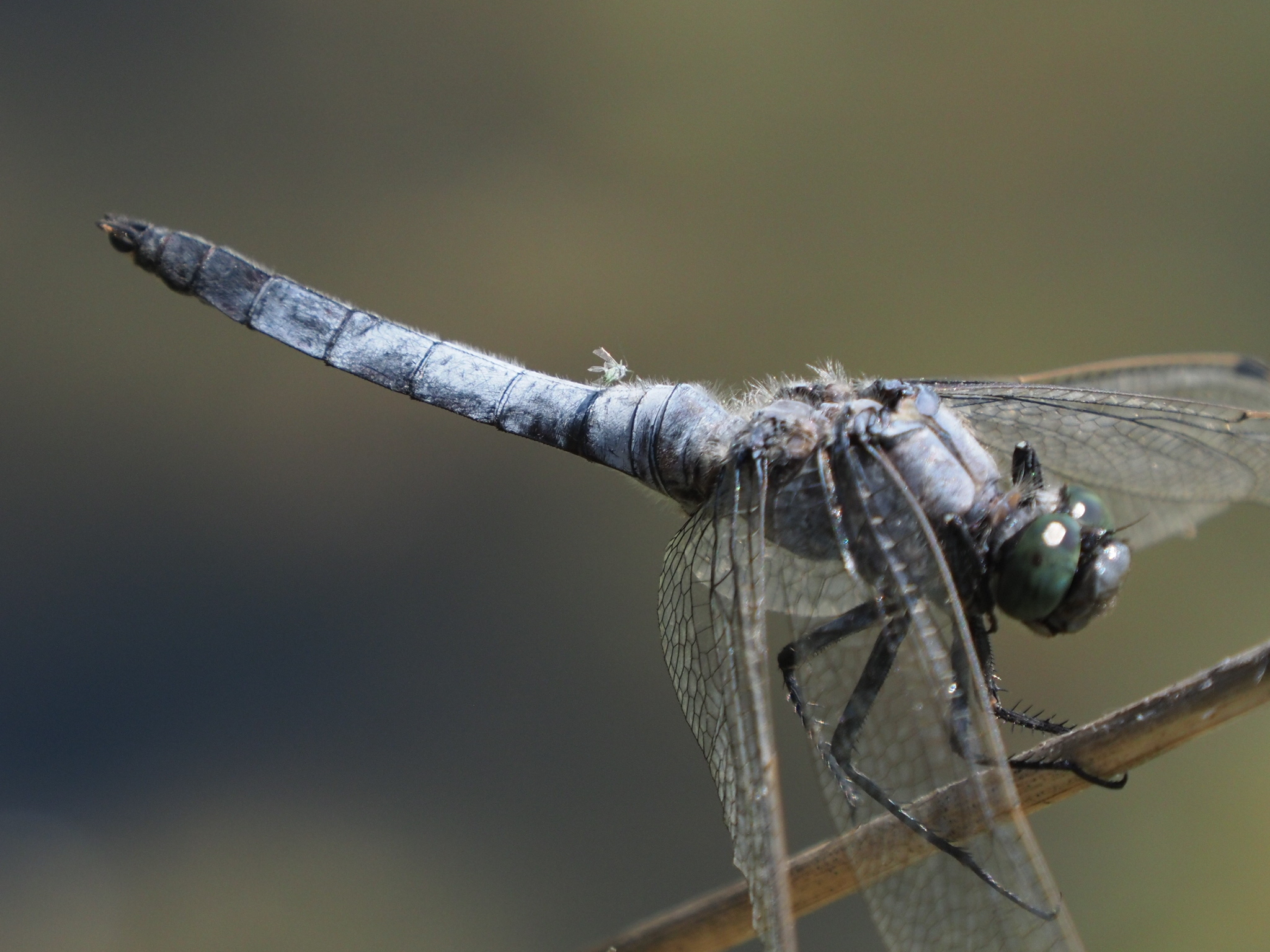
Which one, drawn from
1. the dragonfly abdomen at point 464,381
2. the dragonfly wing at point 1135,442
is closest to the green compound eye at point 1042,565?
the dragonfly wing at point 1135,442

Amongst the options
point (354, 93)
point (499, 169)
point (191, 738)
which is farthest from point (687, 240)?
point (191, 738)

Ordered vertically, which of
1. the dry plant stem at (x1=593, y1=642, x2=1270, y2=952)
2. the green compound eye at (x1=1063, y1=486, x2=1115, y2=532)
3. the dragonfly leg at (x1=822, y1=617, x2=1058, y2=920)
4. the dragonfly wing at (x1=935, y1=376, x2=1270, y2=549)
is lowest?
the dry plant stem at (x1=593, y1=642, x2=1270, y2=952)

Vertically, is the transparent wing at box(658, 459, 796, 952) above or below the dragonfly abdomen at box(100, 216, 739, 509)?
below

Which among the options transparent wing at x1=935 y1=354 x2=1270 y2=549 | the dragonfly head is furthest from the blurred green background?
the dragonfly head

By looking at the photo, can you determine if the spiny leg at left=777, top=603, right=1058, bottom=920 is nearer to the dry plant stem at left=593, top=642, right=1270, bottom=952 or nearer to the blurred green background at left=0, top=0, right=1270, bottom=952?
the dry plant stem at left=593, top=642, right=1270, bottom=952

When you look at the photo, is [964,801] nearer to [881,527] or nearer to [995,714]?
[995,714]

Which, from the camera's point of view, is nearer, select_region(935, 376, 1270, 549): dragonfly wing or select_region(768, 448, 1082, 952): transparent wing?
select_region(768, 448, 1082, 952): transparent wing

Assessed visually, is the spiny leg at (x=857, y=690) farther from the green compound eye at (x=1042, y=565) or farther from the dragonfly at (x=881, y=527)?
the green compound eye at (x=1042, y=565)

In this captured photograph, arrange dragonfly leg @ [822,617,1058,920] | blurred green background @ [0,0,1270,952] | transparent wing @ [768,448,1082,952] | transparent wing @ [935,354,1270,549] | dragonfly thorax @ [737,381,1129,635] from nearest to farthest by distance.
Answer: transparent wing @ [768,448,1082,952], dragonfly leg @ [822,617,1058,920], dragonfly thorax @ [737,381,1129,635], transparent wing @ [935,354,1270,549], blurred green background @ [0,0,1270,952]
